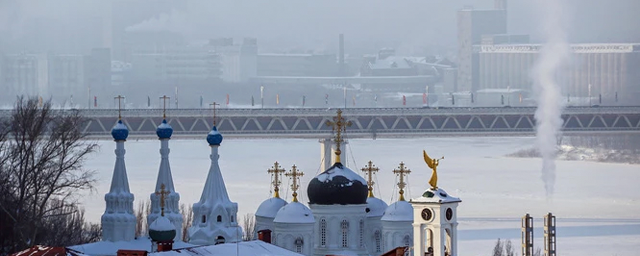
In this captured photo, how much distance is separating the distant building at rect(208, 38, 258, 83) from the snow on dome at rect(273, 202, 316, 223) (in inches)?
4585

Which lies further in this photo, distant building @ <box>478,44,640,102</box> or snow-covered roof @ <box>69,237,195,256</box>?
distant building @ <box>478,44,640,102</box>

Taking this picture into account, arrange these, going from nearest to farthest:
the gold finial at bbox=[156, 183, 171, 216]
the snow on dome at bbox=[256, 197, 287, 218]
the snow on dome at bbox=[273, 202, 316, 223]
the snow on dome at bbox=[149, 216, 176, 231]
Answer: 1. the snow on dome at bbox=[149, 216, 176, 231]
2. the gold finial at bbox=[156, 183, 171, 216]
3. the snow on dome at bbox=[273, 202, 316, 223]
4. the snow on dome at bbox=[256, 197, 287, 218]

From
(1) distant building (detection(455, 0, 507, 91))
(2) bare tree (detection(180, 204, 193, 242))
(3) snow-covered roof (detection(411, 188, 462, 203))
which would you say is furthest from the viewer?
(1) distant building (detection(455, 0, 507, 91))

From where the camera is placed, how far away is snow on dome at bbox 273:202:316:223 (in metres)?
42.5

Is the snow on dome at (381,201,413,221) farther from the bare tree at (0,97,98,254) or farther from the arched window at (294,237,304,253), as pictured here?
the bare tree at (0,97,98,254)

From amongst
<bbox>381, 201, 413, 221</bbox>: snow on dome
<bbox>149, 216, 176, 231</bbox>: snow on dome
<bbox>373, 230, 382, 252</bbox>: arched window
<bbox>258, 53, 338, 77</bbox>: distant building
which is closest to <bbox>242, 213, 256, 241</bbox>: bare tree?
<bbox>373, 230, 382, 252</bbox>: arched window

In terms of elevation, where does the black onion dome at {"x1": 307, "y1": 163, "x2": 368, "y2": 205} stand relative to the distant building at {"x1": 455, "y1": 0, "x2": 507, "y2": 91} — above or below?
below

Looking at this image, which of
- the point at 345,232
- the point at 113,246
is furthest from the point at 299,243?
the point at 113,246

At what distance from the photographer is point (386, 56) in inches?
6772

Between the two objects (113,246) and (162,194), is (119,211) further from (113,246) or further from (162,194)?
(162,194)

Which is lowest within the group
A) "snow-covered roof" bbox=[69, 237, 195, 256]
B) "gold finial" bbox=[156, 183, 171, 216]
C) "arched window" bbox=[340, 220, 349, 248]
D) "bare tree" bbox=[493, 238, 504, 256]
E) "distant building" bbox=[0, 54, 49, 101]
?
"bare tree" bbox=[493, 238, 504, 256]

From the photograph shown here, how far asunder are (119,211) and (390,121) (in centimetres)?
4659

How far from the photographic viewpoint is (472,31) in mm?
173125

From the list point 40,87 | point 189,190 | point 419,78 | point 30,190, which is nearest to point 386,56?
point 419,78
